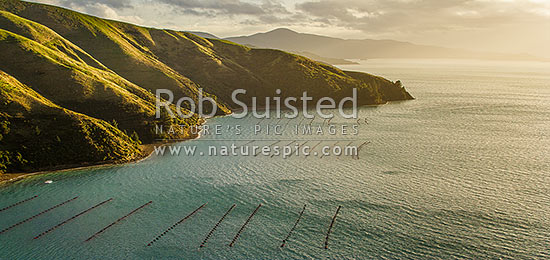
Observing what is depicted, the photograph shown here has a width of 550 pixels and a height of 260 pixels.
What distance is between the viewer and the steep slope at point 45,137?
80.4 m

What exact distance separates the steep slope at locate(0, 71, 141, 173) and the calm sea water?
21.9 feet

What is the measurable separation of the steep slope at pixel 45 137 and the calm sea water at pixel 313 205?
263 inches

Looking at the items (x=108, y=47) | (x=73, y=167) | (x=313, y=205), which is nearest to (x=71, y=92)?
(x=73, y=167)

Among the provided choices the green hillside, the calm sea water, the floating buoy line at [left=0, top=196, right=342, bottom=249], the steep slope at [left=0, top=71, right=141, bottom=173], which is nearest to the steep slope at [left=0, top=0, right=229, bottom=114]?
the green hillside

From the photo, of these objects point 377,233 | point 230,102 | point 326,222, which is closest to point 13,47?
point 230,102

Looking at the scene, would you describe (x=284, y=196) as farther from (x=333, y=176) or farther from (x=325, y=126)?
(x=325, y=126)

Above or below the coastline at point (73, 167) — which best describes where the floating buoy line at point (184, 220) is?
below

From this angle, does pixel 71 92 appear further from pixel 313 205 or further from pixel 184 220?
pixel 313 205

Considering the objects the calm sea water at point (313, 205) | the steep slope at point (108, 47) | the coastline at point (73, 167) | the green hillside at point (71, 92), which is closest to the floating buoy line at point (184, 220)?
the calm sea water at point (313, 205)

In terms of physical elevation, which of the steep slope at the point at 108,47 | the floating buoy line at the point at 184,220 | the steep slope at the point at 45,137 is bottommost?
the floating buoy line at the point at 184,220

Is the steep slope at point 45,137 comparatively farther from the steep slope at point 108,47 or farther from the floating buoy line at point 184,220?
the steep slope at point 108,47

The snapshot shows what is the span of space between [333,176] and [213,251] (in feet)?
125

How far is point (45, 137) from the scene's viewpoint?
8394cm

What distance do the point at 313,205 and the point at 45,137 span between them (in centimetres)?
6787
